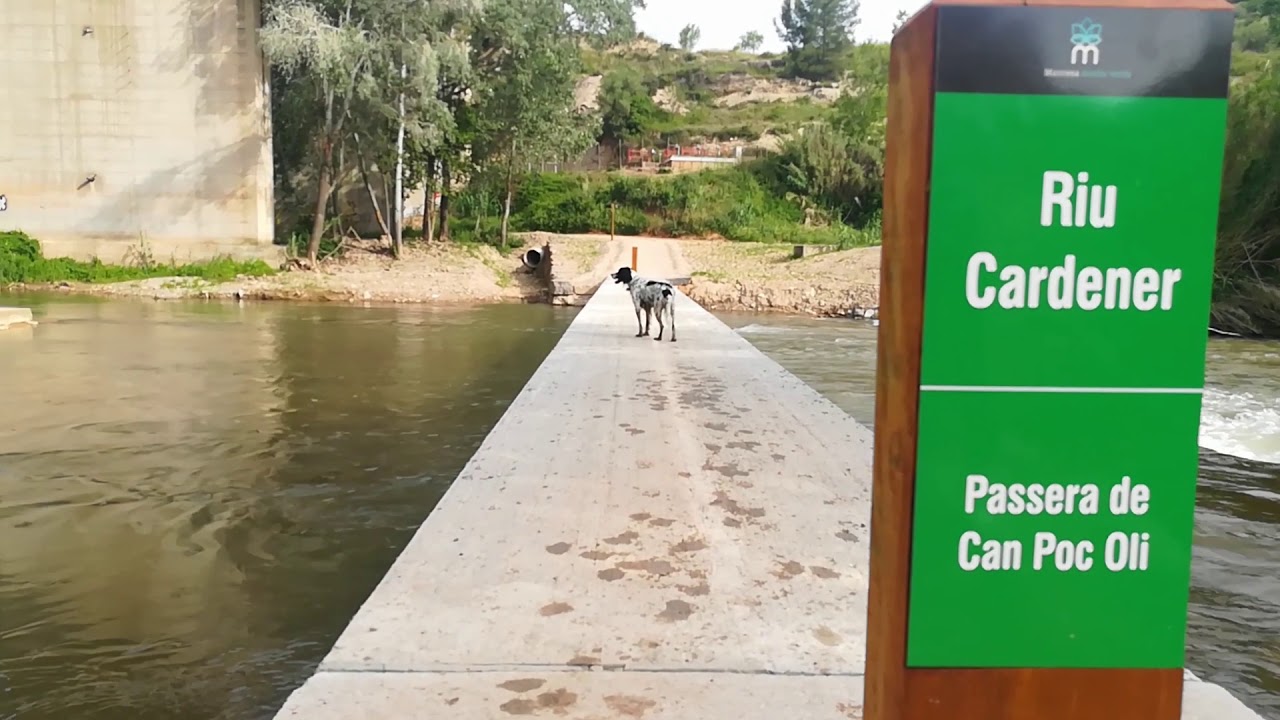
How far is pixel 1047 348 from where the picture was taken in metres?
1.72

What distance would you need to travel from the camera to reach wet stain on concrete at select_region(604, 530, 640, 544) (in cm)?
410

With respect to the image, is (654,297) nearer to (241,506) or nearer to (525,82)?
(241,506)

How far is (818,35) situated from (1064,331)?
84883mm

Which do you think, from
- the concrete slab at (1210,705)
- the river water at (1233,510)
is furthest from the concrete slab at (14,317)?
the concrete slab at (1210,705)

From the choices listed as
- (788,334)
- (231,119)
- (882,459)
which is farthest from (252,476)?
(231,119)

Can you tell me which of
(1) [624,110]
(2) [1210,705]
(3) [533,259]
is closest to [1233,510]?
(2) [1210,705]

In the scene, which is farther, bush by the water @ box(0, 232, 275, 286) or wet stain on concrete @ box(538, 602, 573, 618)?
bush by the water @ box(0, 232, 275, 286)

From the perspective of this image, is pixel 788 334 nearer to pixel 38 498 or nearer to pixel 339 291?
pixel 339 291

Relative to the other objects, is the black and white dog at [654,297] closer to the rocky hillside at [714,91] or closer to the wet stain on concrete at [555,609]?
the wet stain on concrete at [555,609]

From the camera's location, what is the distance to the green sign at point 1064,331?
65.7 inches

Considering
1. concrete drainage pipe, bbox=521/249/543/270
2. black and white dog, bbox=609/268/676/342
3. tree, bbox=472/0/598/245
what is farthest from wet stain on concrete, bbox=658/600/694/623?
concrete drainage pipe, bbox=521/249/543/270

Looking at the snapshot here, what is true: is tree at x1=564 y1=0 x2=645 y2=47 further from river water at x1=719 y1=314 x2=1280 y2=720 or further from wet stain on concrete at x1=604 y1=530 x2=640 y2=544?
wet stain on concrete at x1=604 y1=530 x2=640 y2=544

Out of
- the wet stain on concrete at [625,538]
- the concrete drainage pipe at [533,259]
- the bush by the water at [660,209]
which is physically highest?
the bush by the water at [660,209]

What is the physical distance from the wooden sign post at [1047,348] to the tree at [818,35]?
79464 millimetres
